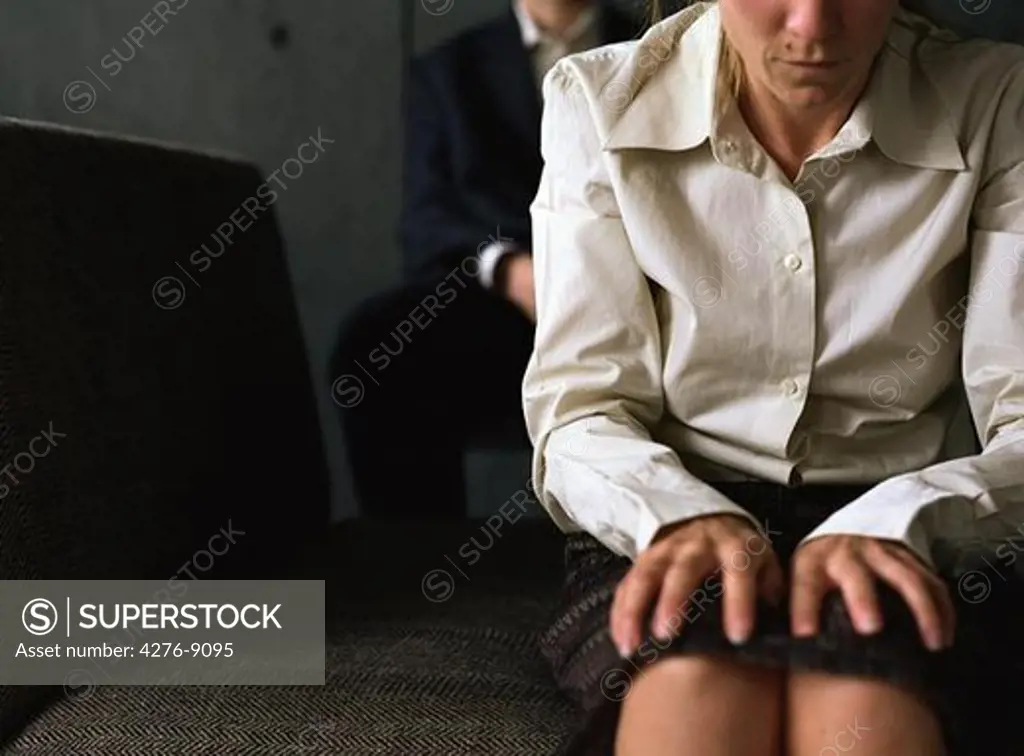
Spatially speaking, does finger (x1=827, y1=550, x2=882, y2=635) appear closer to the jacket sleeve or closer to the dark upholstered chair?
the dark upholstered chair

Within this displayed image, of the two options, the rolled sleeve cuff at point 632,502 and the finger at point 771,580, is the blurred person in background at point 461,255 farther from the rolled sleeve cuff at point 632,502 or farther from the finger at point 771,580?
the finger at point 771,580

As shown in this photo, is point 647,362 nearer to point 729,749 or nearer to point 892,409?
point 892,409

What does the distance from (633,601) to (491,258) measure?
2.06 feet

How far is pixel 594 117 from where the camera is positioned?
36.5 inches

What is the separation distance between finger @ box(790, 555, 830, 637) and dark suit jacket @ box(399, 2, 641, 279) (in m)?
0.64

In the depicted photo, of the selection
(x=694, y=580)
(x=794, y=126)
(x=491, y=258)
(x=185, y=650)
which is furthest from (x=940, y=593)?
(x=491, y=258)

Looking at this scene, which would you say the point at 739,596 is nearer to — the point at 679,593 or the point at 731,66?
the point at 679,593

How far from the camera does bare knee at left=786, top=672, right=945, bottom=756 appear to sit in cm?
64

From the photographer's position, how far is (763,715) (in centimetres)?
67

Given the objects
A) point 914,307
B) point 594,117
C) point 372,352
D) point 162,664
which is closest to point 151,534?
point 162,664

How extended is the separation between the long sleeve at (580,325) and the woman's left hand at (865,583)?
0.16 metres

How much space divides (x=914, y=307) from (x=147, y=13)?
95cm

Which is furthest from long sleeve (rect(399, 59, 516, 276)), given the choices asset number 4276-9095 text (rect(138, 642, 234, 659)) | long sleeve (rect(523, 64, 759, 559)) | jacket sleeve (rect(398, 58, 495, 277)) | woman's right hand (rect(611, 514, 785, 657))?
woman's right hand (rect(611, 514, 785, 657))

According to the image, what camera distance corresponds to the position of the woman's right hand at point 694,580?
67cm
